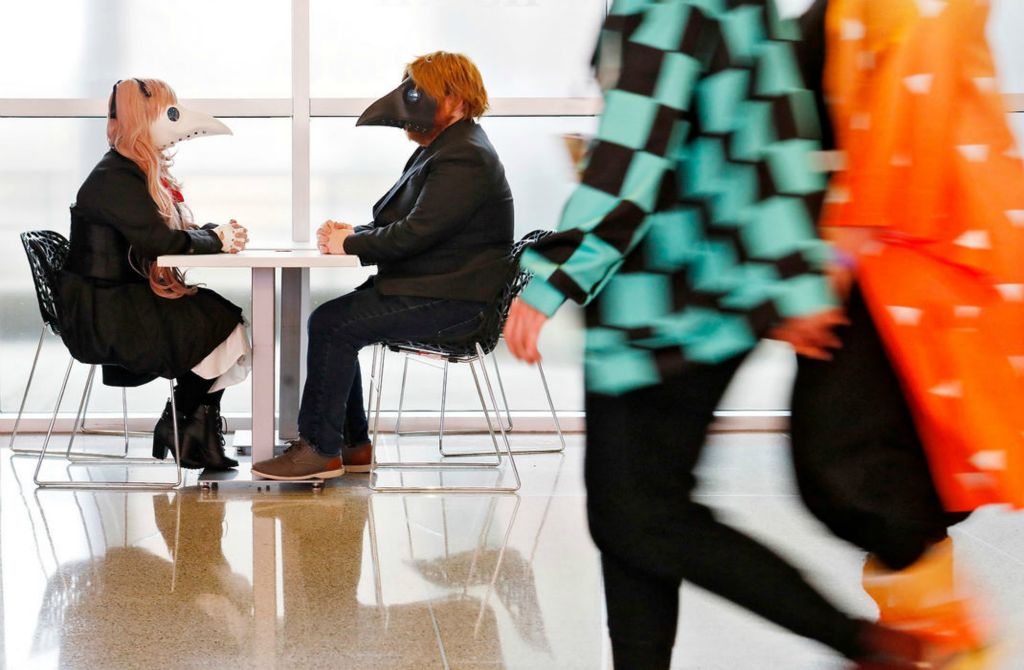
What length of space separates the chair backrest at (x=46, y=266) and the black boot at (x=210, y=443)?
515mm

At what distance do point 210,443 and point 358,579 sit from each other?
1.22 metres

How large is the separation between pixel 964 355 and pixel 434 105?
2.47m

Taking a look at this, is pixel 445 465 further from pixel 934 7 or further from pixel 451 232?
pixel 934 7

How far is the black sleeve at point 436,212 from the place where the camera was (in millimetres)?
3463

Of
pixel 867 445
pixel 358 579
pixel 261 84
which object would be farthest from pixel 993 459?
pixel 261 84

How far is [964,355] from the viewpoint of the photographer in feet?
4.54

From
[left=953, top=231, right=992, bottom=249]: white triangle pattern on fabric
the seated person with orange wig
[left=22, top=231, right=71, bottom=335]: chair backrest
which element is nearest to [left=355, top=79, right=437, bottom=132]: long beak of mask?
the seated person with orange wig

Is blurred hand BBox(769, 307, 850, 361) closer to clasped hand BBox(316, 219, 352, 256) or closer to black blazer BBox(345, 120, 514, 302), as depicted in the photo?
black blazer BBox(345, 120, 514, 302)

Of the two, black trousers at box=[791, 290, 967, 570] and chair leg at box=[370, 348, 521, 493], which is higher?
black trousers at box=[791, 290, 967, 570]

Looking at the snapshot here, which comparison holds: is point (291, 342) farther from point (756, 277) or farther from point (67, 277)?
point (756, 277)

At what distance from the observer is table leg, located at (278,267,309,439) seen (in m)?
4.28

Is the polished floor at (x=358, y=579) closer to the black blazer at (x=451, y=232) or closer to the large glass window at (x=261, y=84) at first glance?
the black blazer at (x=451, y=232)

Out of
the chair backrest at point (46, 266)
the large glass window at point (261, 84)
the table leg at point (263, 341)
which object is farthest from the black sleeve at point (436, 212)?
the large glass window at point (261, 84)

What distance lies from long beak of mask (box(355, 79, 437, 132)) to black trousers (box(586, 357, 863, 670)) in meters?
2.29
